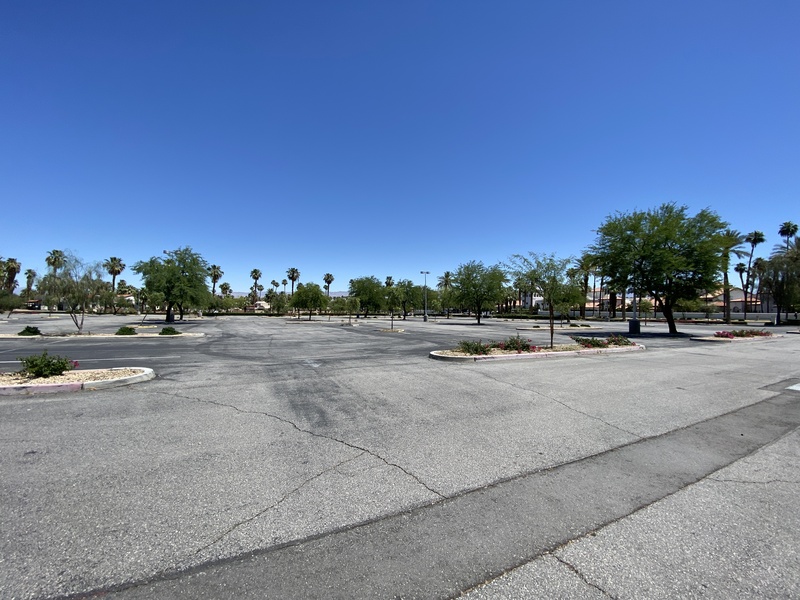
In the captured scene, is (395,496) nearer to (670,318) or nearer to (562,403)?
(562,403)

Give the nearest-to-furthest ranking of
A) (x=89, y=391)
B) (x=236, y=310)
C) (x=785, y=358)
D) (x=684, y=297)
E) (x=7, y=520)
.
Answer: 1. (x=7, y=520)
2. (x=89, y=391)
3. (x=785, y=358)
4. (x=684, y=297)
5. (x=236, y=310)

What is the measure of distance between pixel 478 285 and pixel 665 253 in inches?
1014

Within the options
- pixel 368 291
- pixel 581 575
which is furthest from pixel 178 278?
pixel 581 575

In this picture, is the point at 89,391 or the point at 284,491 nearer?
the point at 284,491

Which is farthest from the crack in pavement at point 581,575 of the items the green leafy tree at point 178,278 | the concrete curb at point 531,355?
the green leafy tree at point 178,278

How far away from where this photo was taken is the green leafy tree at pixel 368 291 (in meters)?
71.5

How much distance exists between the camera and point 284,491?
378cm

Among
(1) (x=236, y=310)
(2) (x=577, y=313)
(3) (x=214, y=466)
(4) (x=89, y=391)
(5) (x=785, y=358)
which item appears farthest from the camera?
(1) (x=236, y=310)

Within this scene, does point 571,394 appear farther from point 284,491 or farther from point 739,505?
point 284,491

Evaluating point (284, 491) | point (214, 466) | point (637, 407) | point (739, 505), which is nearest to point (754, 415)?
point (637, 407)

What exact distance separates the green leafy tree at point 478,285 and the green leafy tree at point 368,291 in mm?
21183

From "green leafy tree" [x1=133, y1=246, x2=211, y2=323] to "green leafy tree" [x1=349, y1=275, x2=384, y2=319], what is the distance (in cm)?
3311

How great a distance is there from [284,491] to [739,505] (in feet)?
14.7

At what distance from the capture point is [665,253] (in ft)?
94.6
